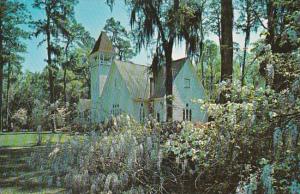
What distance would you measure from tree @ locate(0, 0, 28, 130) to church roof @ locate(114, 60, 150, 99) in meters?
8.48

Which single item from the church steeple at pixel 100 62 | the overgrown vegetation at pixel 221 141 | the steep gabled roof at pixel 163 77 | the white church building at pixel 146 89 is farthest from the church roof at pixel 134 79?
the overgrown vegetation at pixel 221 141

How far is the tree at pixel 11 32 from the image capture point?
1081 inches

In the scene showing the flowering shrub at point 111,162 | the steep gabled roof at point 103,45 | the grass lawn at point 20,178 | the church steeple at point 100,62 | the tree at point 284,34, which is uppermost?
the steep gabled roof at point 103,45

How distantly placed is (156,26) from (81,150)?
8846 millimetres

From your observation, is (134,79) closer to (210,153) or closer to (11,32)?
(11,32)

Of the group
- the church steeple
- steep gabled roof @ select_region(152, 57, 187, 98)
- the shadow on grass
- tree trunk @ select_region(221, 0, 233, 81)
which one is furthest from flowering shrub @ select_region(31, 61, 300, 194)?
the church steeple

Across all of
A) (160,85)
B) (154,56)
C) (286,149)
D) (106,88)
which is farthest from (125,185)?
(106,88)

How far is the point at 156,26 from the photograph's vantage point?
46.8 ft

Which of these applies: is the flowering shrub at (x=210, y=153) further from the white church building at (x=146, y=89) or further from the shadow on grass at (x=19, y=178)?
the white church building at (x=146, y=89)

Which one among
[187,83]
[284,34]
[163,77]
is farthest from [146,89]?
[284,34]

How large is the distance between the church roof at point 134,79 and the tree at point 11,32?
848 centimetres

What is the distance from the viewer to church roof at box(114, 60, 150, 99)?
25844 millimetres

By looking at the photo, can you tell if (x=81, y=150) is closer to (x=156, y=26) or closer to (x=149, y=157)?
(x=149, y=157)

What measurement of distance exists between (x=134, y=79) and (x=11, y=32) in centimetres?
1046
